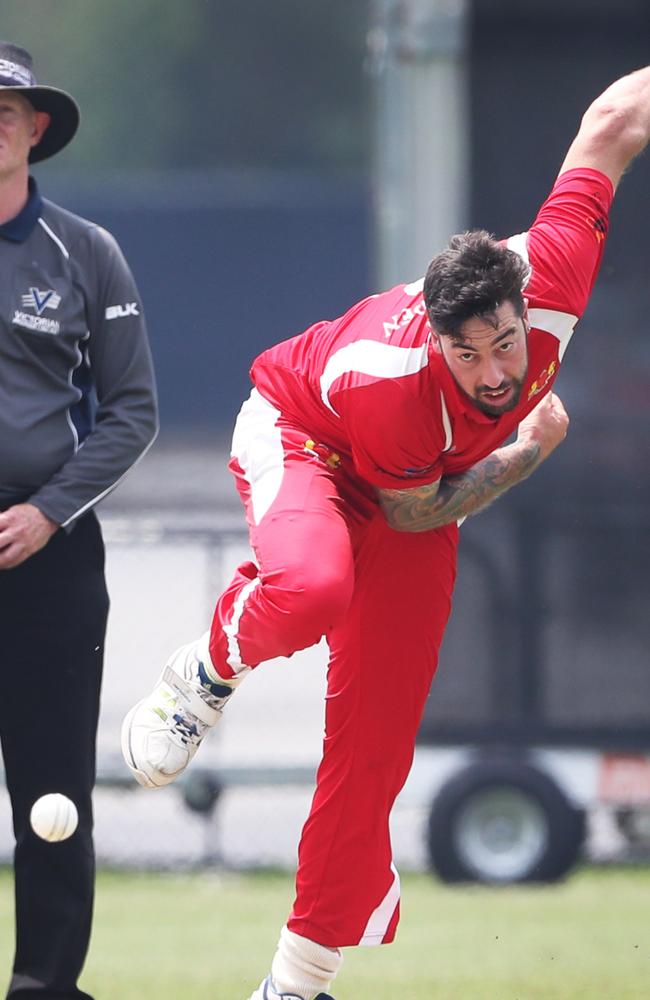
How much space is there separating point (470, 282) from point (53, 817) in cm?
156

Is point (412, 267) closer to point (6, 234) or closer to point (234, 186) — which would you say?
point (6, 234)

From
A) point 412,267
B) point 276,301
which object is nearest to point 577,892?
point 412,267

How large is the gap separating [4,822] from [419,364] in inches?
193

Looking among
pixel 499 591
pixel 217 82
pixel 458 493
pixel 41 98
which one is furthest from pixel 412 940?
pixel 217 82

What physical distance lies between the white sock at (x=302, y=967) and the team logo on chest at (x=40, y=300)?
1.62 meters

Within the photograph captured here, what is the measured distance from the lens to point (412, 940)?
6328mm

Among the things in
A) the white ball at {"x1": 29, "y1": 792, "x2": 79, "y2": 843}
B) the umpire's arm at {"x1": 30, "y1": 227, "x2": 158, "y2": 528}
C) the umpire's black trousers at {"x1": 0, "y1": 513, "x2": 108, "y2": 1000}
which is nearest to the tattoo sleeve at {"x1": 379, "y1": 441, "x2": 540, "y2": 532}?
the umpire's arm at {"x1": 30, "y1": 227, "x2": 158, "y2": 528}

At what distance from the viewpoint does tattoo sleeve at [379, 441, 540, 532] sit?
4.25 meters

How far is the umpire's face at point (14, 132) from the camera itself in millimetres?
4363

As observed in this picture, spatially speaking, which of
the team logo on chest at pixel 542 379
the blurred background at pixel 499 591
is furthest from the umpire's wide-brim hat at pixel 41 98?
the blurred background at pixel 499 591

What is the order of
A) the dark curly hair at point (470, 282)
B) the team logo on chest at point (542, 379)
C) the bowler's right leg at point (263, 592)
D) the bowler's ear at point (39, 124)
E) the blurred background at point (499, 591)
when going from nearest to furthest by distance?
the dark curly hair at point (470, 282)
the bowler's right leg at point (263, 592)
the team logo on chest at point (542, 379)
the bowler's ear at point (39, 124)
the blurred background at point (499, 591)

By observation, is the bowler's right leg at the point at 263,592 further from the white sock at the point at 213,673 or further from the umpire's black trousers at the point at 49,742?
the umpire's black trousers at the point at 49,742

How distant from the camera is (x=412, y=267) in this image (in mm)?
7340

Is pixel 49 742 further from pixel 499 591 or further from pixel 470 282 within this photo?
pixel 499 591
